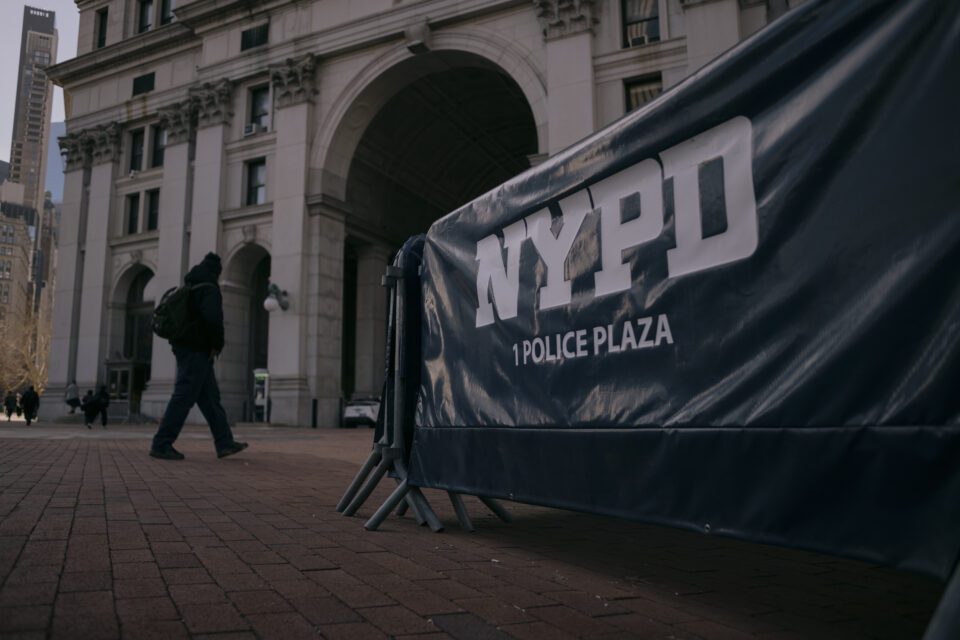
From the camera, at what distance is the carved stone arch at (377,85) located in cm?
2125

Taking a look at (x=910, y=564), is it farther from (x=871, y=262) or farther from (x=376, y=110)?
(x=376, y=110)

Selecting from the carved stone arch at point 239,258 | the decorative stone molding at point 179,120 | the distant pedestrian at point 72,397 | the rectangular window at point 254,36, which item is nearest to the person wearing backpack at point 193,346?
the carved stone arch at point 239,258

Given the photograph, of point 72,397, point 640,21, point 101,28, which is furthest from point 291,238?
point 101,28

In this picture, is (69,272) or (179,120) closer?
(179,120)

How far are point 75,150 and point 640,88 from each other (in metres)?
26.9

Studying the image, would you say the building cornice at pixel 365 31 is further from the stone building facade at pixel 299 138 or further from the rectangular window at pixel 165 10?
the rectangular window at pixel 165 10

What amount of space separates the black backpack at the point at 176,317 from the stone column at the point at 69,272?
2539cm

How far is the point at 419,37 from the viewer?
22.2m

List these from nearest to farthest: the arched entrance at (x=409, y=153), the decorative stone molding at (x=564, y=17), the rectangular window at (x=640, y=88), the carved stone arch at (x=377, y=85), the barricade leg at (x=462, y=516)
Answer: the barricade leg at (x=462, y=516), the rectangular window at (x=640, y=88), the decorative stone molding at (x=564, y=17), the carved stone arch at (x=377, y=85), the arched entrance at (x=409, y=153)

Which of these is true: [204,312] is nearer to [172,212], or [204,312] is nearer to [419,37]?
[419,37]

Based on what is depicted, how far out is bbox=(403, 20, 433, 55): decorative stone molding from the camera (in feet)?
72.8

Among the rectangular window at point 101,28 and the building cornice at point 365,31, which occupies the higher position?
the rectangular window at point 101,28

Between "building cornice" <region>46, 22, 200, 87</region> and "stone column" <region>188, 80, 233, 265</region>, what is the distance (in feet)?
11.9

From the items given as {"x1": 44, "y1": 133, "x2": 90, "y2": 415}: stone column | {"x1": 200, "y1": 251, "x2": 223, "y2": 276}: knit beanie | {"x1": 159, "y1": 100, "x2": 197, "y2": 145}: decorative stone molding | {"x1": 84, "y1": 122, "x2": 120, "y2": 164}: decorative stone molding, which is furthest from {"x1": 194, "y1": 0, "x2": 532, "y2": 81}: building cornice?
{"x1": 200, "y1": 251, "x2": 223, "y2": 276}: knit beanie
